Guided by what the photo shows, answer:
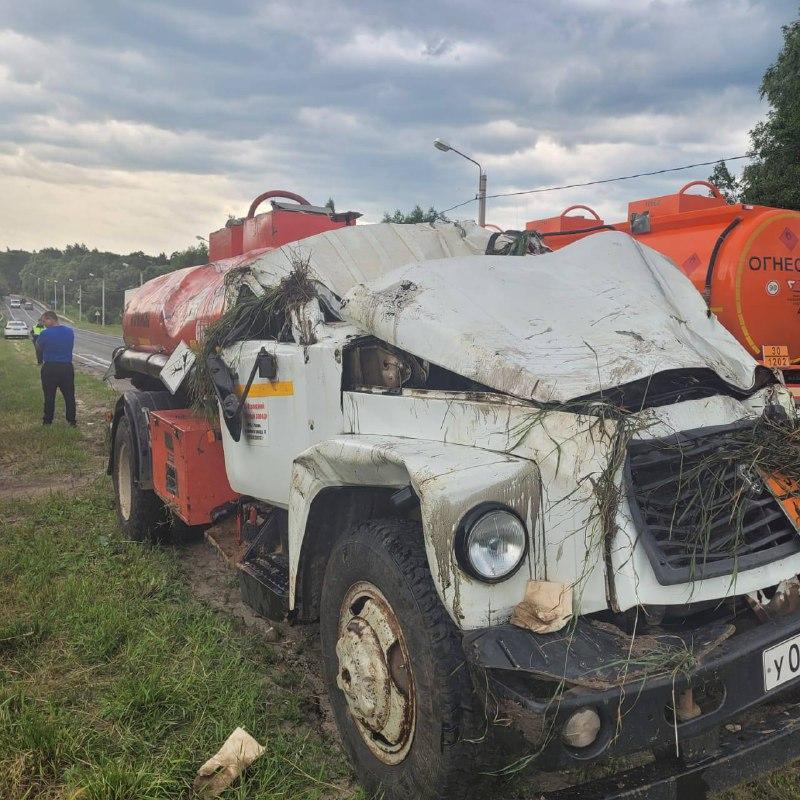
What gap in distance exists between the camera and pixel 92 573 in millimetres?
4727

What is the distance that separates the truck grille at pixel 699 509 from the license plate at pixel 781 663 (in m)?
0.24

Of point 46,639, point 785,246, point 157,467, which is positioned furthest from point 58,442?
point 785,246

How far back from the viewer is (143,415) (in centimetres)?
534

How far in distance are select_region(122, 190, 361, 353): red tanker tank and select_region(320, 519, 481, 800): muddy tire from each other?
2386 millimetres

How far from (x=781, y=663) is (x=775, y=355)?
3.84m

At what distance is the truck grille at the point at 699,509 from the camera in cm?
213

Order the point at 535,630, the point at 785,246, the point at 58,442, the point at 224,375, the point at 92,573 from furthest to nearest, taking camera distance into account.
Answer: the point at 58,442 < the point at 785,246 < the point at 92,573 < the point at 224,375 < the point at 535,630

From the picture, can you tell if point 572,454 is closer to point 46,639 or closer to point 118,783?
point 118,783

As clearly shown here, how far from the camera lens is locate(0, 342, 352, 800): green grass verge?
8.79 ft

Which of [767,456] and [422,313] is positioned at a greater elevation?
[422,313]

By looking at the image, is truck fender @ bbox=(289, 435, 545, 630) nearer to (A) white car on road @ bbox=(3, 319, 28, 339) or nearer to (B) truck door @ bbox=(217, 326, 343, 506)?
(B) truck door @ bbox=(217, 326, 343, 506)

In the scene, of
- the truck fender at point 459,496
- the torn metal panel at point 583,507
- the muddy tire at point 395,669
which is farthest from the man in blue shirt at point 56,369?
the torn metal panel at point 583,507

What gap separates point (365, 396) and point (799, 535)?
1.60 m

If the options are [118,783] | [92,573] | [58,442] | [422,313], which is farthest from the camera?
[58,442]
